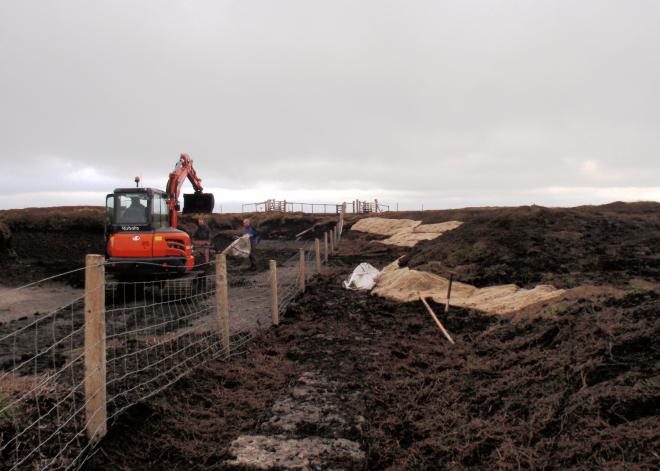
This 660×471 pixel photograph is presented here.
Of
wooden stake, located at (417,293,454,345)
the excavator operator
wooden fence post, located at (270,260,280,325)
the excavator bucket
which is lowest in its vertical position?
wooden stake, located at (417,293,454,345)

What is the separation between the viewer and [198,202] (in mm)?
18891

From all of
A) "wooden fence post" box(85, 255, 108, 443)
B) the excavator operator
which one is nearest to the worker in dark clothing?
the excavator operator

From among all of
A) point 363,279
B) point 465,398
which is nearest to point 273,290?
point 465,398

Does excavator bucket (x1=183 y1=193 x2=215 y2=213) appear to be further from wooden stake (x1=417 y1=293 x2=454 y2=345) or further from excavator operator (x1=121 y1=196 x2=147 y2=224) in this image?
wooden stake (x1=417 y1=293 x2=454 y2=345)

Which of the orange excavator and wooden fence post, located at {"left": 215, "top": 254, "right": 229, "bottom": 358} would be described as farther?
the orange excavator

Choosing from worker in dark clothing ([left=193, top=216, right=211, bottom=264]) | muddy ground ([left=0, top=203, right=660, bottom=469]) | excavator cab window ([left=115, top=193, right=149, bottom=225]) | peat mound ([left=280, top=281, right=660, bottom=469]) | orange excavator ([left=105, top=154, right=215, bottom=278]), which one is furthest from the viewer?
worker in dark clothing ([left=193, top=216, right=211, bottom=264])

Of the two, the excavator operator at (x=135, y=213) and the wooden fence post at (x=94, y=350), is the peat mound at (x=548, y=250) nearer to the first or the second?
the excavator operator at (x=135, y=213)

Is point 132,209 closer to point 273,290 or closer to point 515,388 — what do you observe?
point 273,290

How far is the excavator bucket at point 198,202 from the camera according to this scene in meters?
18.7

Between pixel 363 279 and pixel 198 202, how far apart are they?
8.77m

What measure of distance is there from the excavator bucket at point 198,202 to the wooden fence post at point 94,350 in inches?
600

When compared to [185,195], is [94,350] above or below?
below

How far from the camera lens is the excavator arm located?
15578 millimetres

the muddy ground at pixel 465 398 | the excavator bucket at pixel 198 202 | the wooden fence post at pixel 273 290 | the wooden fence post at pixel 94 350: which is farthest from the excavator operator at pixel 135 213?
the wooden fence post at pixel 94 350
